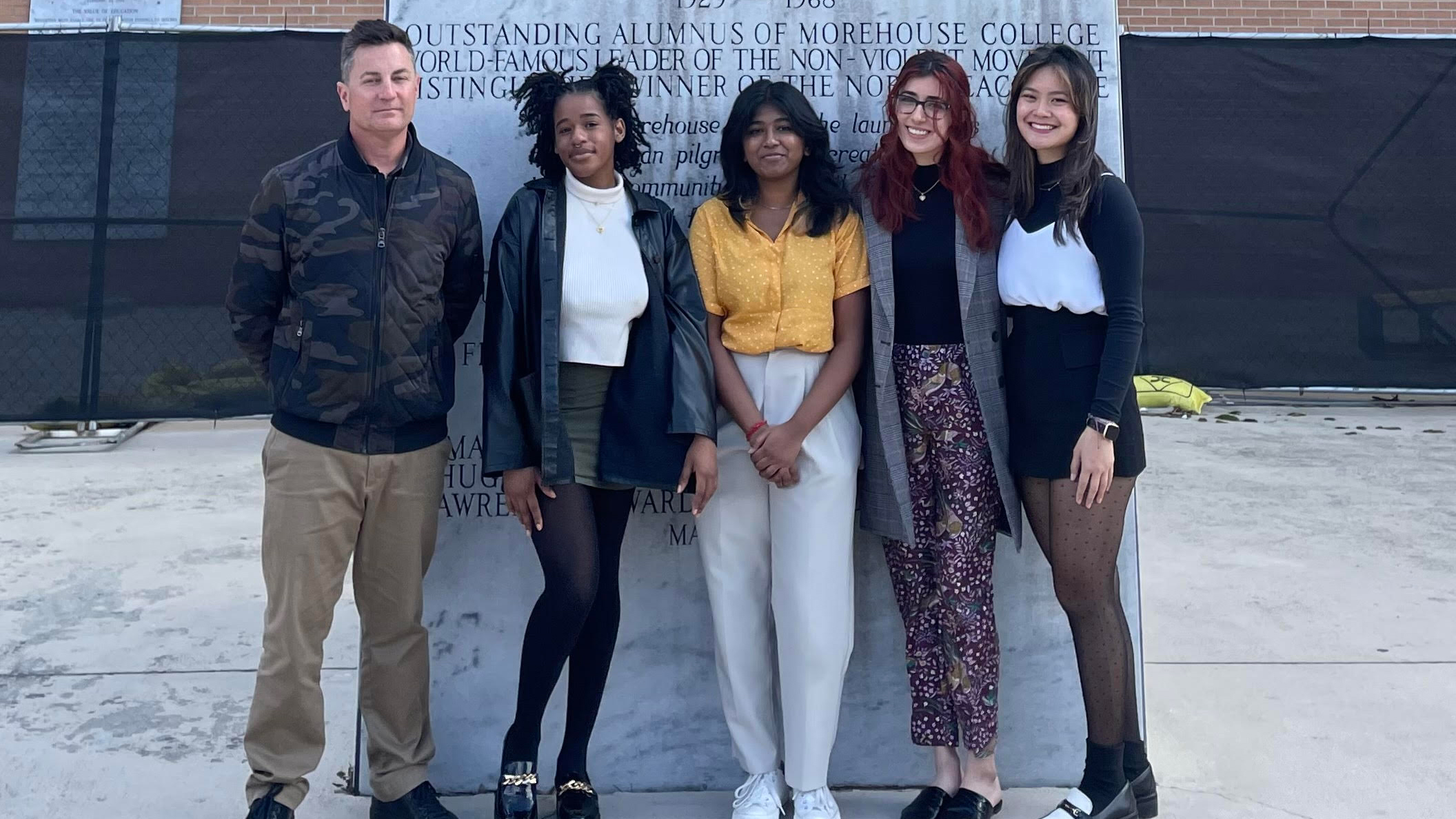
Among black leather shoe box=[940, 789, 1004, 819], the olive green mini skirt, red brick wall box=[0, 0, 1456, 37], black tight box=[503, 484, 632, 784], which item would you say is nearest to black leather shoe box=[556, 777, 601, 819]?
black tight box=[503, 484, 632, 784]

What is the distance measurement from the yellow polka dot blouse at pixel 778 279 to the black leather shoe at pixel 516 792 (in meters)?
1.11

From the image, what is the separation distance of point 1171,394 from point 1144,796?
7.10 meters

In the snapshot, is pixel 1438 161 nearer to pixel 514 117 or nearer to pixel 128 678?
pixel 514 117

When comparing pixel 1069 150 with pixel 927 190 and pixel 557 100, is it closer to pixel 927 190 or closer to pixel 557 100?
pixel 927 190

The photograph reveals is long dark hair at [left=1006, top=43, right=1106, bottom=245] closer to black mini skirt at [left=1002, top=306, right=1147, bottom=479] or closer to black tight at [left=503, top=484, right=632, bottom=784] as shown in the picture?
black mini skirt at [left=1002, top=306, right=1147, bottom=479]

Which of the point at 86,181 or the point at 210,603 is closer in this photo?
the point at 210,603

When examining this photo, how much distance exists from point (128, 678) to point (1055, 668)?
117 inches

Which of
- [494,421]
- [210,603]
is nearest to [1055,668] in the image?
[494,421]

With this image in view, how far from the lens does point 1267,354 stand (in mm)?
9383

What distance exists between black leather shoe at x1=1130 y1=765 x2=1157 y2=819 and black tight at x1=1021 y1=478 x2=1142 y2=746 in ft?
0.50

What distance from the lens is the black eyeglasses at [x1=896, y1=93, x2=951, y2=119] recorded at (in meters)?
3.08

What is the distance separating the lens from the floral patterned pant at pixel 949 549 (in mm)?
3098

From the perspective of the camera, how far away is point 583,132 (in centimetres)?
301

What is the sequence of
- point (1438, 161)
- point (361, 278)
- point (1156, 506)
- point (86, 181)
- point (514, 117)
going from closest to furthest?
point (361, 278) < point (514, 117) < point (1156, 506) < point (86, 181) < point (1438, 161)
